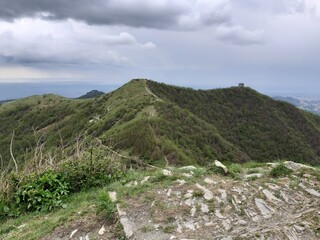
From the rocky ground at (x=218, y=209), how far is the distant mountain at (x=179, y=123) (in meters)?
26.5

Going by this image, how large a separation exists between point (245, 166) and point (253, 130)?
265ft

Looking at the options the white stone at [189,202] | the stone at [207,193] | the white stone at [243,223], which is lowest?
the white stone at [243,223]

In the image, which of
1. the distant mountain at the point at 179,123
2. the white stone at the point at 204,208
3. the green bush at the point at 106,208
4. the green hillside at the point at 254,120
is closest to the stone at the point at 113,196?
the green bush at the point at 106,208

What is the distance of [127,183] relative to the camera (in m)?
7.69

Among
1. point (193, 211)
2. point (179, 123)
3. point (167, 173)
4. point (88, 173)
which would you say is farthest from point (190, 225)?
point (179, 123)

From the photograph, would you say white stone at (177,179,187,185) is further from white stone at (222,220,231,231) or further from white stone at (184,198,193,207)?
white stone at (222,220,231,231)

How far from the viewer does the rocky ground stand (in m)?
5.48

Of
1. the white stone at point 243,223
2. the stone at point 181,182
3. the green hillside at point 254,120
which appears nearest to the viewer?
the white stone at point 243,223

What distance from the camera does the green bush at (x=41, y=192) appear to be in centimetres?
735

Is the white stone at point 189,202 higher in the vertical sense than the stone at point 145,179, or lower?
lower

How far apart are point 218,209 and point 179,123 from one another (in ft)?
172

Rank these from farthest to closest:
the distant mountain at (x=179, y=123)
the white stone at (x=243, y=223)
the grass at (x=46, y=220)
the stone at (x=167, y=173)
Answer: the distant mountain at (x=179, y=123) < the stone at (x=167, y=173) < the grass at (x=46, y=220) < the white stone at (x=243, y=223)

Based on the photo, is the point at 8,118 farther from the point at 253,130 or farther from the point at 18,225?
the point at 18,225

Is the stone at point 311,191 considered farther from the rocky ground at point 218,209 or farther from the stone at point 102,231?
the stone at point 102,231
